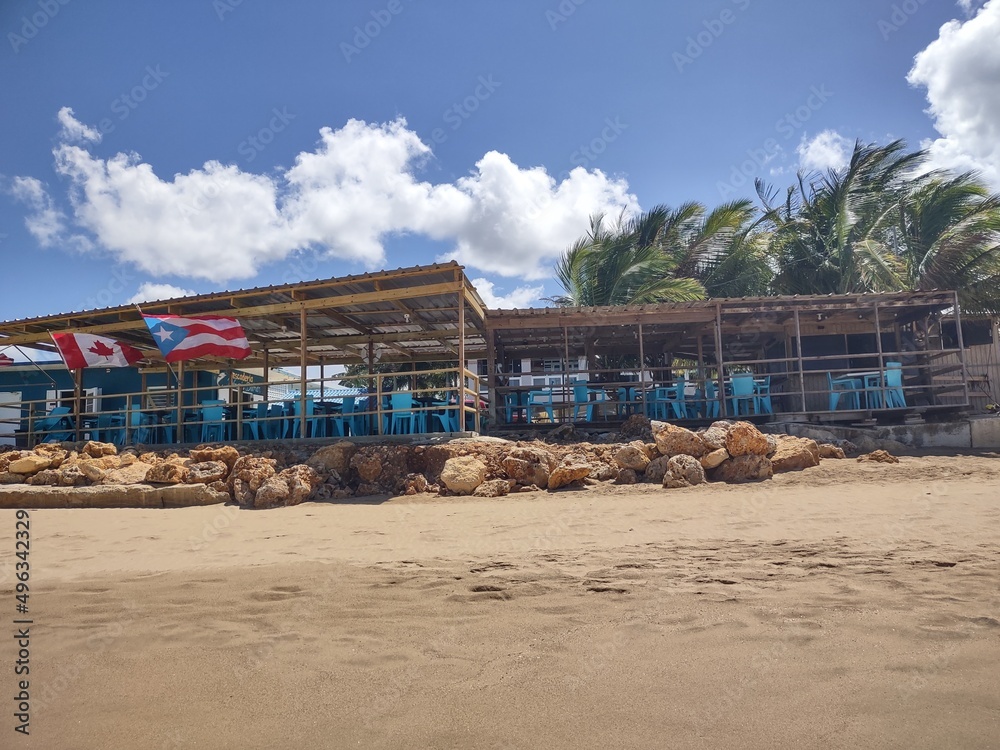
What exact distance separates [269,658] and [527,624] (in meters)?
1.53

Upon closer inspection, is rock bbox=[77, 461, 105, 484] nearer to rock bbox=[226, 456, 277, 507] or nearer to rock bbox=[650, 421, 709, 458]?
rock bbox=[226, 456, 277, 507]

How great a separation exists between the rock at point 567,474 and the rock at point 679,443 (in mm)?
1189

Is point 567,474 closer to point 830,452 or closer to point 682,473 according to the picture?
point 682,473

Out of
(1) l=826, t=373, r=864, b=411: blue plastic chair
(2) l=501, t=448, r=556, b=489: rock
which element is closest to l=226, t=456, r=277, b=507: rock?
(2) l=501, t=448, r=556, b=489: rock

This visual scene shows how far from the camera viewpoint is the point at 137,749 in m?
2.82

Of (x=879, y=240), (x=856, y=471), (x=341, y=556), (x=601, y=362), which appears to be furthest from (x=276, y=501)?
(x=879, y=240)

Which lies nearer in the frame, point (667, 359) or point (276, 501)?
point (276, 501)

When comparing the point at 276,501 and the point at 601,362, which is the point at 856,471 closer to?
the point at 276,501

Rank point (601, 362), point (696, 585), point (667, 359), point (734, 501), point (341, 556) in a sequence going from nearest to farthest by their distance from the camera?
1. point (696, 585)
2. point (341, 556)
3. point (734, 501)
4. point (667, 359)
5. point (601, 362)

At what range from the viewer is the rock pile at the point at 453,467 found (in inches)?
346

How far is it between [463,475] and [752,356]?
11.6 metres

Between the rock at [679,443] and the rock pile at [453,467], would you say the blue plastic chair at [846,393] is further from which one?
the rock at [679,443]

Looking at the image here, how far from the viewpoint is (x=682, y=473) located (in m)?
8.59

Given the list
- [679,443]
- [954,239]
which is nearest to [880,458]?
[679,443]
